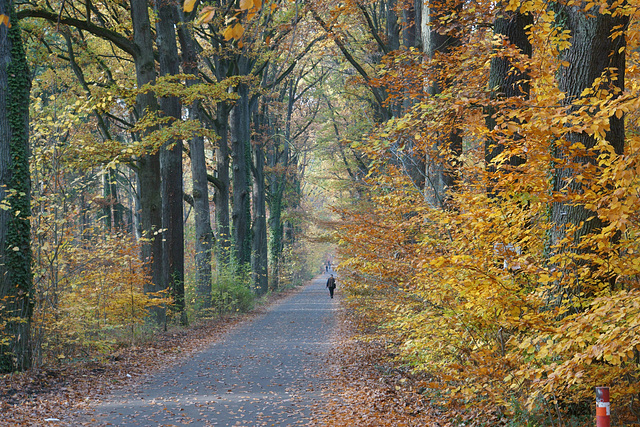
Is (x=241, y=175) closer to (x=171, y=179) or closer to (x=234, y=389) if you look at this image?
(x=171, y=179)

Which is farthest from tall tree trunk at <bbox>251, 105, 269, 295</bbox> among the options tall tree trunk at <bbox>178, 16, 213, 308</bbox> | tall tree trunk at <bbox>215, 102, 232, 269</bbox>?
A: tall tree trunk at <bbox>178, 16, 213, 308</bbox>

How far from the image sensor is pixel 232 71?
23.8 meters

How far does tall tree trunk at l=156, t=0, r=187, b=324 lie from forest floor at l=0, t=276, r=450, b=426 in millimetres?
3206

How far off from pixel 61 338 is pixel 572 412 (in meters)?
9.19

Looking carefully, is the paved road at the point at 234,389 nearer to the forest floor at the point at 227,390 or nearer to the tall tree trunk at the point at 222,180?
the forest floor at the point at 227,390

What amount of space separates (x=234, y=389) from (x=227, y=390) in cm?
15

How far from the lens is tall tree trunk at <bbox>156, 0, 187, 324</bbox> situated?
16.8 m

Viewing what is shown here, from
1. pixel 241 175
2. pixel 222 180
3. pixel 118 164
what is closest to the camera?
pixel 118 164

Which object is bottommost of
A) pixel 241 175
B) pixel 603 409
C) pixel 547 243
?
pixel 603 409

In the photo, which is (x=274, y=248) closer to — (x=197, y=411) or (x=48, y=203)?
(x=48, y=203)

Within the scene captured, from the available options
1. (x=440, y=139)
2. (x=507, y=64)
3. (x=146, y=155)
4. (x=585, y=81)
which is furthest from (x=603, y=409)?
(x=146, y=155)

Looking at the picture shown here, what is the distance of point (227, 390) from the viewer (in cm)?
937

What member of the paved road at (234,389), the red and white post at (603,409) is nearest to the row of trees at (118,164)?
the paved road at (234,389)

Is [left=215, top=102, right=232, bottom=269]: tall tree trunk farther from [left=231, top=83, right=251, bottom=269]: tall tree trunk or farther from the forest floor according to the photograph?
the forest floor
